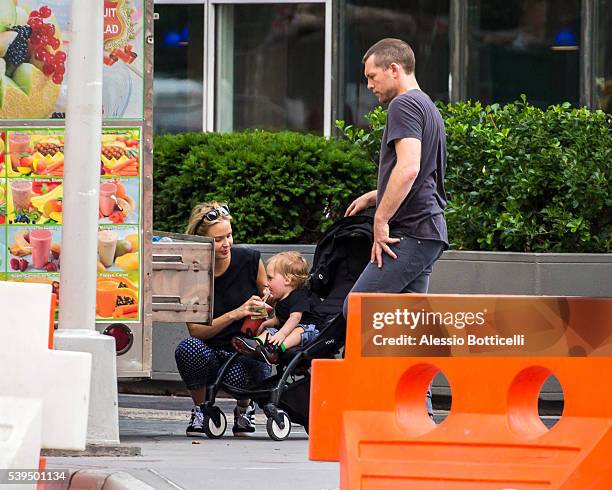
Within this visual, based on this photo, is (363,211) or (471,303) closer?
(471,303)

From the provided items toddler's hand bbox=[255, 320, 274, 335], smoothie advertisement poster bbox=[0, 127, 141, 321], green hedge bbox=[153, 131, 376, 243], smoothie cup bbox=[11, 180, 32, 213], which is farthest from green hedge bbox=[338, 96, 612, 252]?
smoothie cup bbox=[11, 180, 32, 213]

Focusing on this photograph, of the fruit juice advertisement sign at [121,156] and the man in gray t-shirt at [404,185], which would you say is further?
the fruit juice advertisement sign at [121,156]

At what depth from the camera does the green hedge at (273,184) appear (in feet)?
38.9

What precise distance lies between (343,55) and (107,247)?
6860 mm

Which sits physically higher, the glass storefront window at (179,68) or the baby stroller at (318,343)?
the glass storefront window at (179,68)

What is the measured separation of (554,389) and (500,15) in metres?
5.26

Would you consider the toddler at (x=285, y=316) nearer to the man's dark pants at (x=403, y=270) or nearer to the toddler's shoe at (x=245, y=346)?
the toddler's shoe at (x=245, y=346)

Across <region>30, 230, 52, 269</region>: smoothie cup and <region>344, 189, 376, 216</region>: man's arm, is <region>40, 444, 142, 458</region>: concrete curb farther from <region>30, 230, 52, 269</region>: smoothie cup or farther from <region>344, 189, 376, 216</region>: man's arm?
<region>344, 189, 376, 216</region>: man's arm

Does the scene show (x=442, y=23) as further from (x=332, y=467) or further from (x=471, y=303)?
(x=471, y=303)

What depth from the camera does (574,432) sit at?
223 inches

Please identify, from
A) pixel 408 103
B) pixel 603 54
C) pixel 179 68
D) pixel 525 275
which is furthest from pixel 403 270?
pixel 179 68

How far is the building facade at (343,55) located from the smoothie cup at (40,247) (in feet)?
21.3

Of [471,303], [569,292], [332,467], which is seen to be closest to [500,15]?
[569,292]

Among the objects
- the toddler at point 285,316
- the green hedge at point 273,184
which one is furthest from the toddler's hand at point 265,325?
the green hedge at point 273,184
